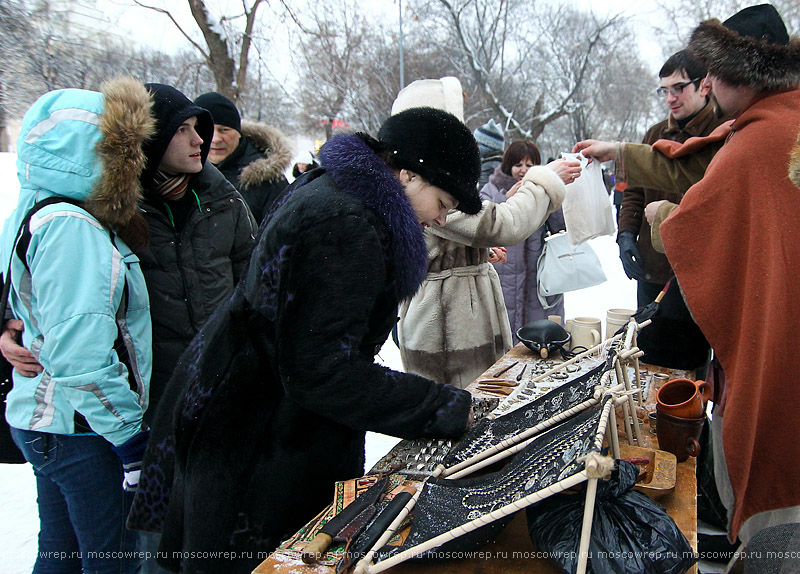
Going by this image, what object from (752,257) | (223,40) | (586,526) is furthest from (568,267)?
(223,40)

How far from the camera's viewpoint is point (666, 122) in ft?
11.7

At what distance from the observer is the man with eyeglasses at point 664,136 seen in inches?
123

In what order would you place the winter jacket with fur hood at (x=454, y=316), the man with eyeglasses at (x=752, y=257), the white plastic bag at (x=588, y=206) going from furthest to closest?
the white plastic bag at (x=588, y=206) < the winter jacket with fur hood at (x=454, y=316) < the man with eyeglasses at (x=752, y=257)

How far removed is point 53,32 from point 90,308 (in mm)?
14747

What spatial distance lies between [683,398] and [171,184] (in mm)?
1992

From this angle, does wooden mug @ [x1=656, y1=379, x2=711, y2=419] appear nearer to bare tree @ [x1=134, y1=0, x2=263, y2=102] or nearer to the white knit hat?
the white knit hat

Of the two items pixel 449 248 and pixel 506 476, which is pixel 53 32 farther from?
pixel 506 476

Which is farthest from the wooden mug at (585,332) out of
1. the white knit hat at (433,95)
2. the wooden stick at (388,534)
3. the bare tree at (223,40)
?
the bare tree at (223,40)

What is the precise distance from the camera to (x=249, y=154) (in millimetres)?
4039

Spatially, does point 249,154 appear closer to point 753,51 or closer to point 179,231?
point 179,231

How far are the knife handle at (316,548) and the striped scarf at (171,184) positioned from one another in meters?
1.47

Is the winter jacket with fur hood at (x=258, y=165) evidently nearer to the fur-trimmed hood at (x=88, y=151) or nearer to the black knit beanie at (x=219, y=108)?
the black knit beanie at (x=219, y=108)

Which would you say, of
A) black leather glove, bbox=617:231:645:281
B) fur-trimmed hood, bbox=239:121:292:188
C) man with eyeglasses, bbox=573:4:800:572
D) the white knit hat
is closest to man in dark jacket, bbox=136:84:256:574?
→ the white knit hat

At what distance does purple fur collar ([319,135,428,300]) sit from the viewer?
1393mm
